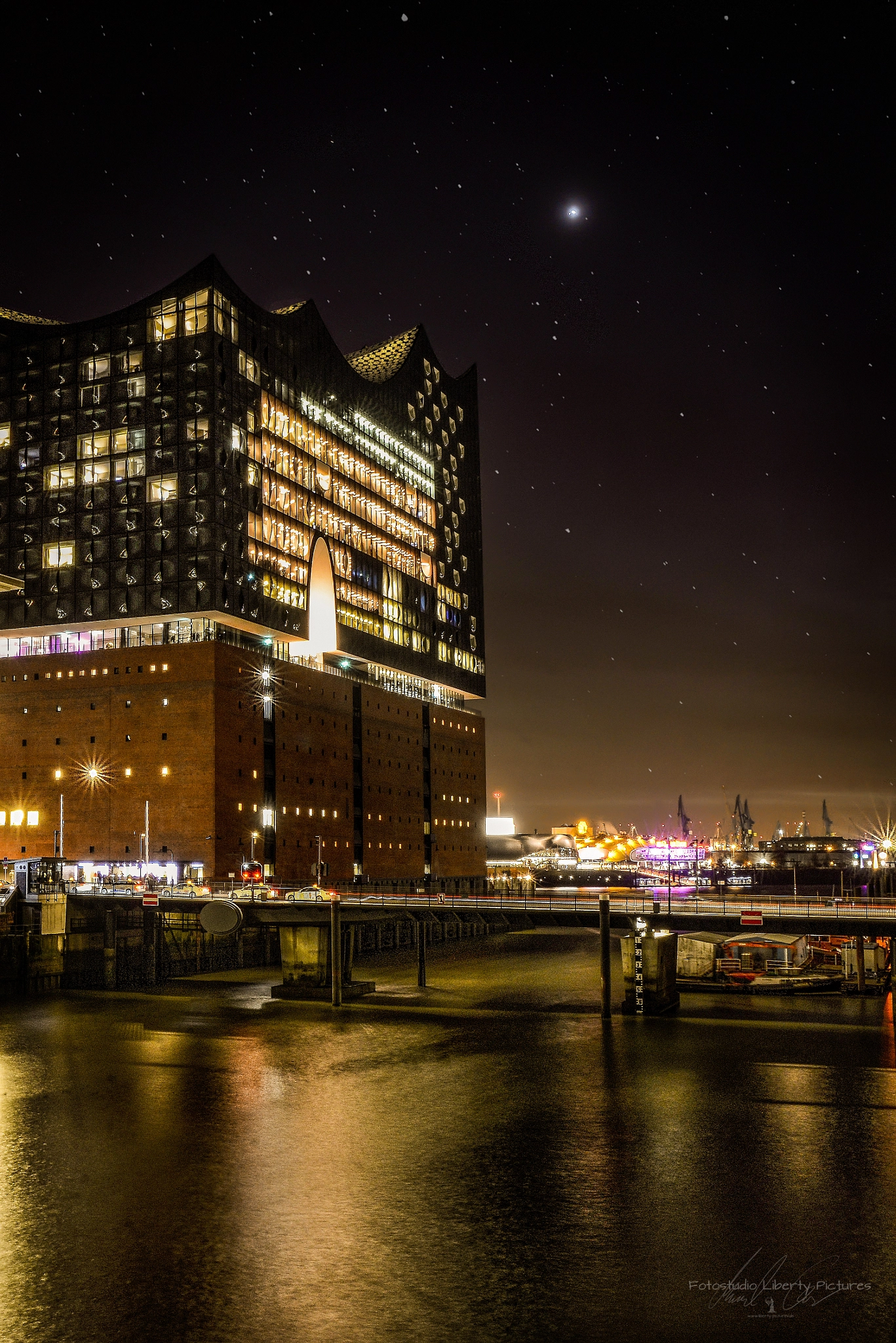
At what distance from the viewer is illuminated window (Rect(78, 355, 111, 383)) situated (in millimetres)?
99312

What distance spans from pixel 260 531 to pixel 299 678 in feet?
47.4

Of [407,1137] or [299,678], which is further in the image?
[299,678]

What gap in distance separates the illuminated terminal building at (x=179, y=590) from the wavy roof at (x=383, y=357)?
78.0 feet

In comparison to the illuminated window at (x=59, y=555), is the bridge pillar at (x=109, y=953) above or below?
below

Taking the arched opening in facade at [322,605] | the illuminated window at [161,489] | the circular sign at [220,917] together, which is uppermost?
the illuminated window at [161,489]

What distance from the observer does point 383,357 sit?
5684 inches

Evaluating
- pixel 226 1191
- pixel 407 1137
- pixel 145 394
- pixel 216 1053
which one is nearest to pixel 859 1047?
pixel 407 1137

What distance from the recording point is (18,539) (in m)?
100

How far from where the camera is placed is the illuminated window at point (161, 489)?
315 feet

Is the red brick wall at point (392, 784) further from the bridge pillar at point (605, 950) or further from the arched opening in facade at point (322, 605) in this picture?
the bridge pillar at point (605, 950)

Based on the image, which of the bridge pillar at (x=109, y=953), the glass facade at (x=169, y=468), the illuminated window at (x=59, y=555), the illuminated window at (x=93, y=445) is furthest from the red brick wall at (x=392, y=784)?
the bridge pillar at (x=109, y=953)

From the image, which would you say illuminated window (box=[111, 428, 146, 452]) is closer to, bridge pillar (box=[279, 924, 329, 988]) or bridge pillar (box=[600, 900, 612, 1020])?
bridge pillar (box=[279, 924, 329, 988])

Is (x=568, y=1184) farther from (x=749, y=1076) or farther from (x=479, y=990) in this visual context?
(x=479, y=990)
